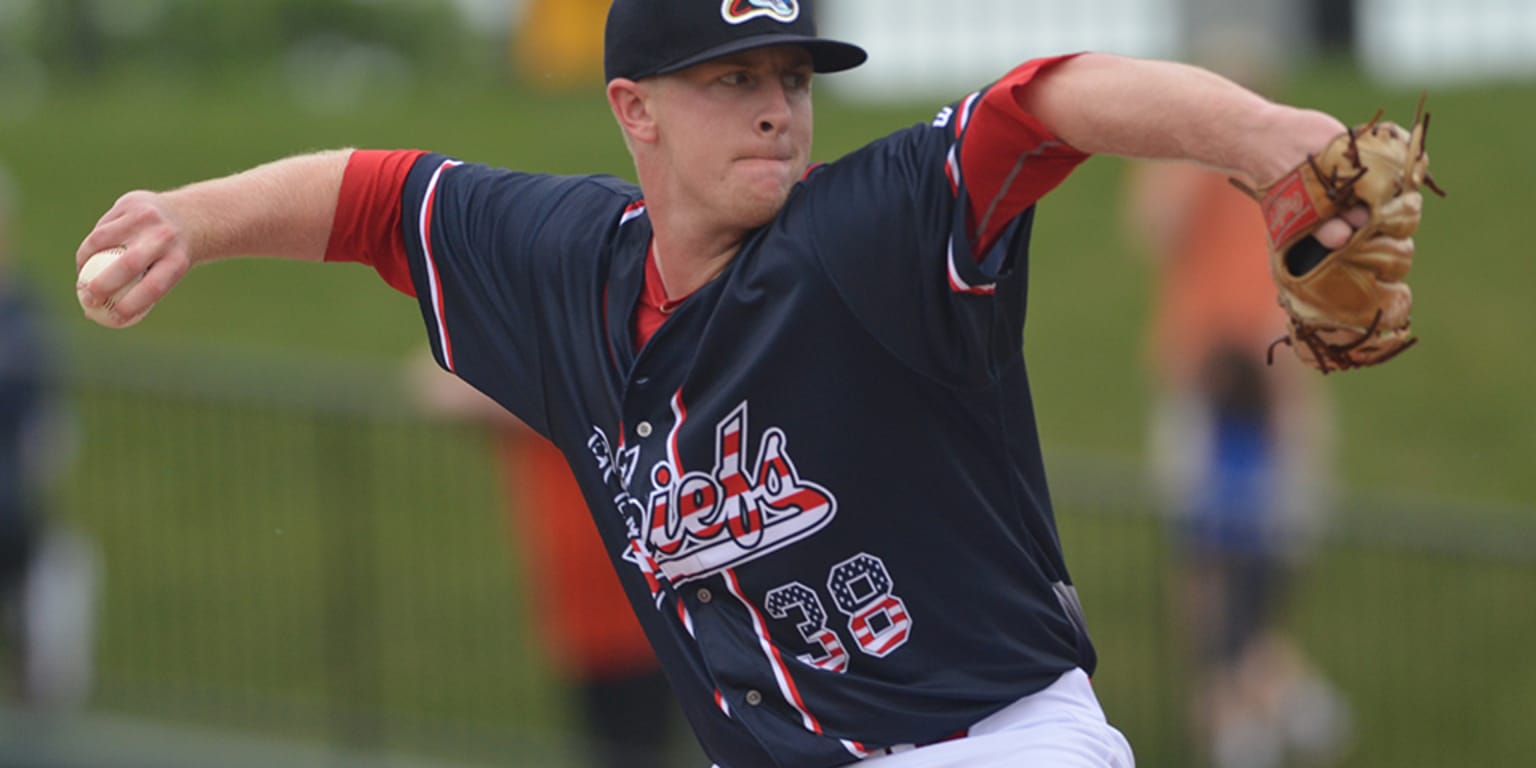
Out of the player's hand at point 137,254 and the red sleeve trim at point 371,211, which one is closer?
the player's hand at point 137,254

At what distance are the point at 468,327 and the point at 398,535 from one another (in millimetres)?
5372

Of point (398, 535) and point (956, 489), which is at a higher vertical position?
point (956, 489)

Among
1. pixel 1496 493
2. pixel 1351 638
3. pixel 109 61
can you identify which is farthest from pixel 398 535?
pixel 109 61

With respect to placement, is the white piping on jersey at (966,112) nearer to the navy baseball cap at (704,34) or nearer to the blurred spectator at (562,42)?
the navy baseball cap at (704,34)

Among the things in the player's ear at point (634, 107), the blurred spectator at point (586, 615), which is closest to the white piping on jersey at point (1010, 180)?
the player's ear at point (634, 107)

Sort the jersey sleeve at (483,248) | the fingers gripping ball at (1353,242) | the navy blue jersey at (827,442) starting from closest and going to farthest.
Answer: the fingers gripping ball at (1353,242) < the navy blue jersey at (827,442) < the jersey sleeve at (483,248)

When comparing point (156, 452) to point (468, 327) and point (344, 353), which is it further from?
point (468, 327)

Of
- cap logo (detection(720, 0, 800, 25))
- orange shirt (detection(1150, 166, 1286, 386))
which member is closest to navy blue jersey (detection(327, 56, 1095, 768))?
cap logo (detection(720, 0, 800, 25))

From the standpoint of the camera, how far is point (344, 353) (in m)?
11.9

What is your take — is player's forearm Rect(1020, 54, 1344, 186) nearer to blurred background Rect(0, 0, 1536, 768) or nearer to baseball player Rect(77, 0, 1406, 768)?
baseball player Rect(77, 0, 1406, 768)

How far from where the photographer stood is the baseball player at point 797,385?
3.23 m

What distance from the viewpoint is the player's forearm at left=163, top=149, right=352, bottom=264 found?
3.52 meters

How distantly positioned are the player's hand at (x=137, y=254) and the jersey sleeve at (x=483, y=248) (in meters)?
0.46

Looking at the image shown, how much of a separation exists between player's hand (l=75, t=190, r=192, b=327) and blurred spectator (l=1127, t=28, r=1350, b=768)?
496 centimetres
